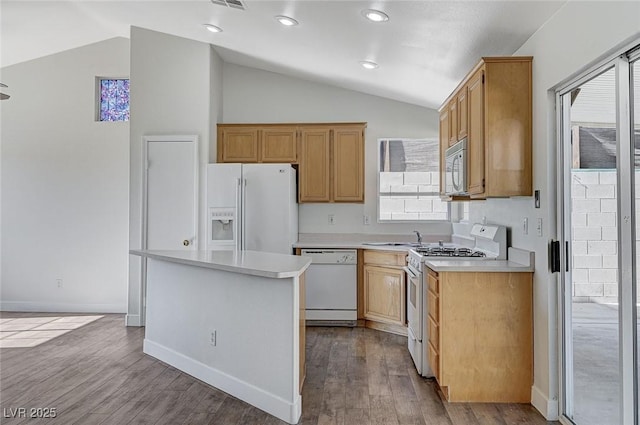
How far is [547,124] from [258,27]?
2.67 m

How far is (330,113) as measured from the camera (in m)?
5.38

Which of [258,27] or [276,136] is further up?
[258,27]

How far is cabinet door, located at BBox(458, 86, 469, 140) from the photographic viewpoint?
130 inches

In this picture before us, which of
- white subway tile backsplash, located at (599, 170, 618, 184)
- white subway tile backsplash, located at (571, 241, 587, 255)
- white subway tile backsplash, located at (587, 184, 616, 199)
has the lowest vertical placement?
white subway tile backsplash, located at (571, 241, 587, 255)

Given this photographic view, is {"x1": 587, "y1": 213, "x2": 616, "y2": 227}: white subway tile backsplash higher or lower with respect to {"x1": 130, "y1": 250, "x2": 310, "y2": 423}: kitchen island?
higher

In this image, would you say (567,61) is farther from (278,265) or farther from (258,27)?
(258,27)

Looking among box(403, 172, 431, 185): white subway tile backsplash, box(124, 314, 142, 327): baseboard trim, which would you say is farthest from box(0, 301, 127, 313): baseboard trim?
box(403, 172, 431, 185): white subway tile backsplash

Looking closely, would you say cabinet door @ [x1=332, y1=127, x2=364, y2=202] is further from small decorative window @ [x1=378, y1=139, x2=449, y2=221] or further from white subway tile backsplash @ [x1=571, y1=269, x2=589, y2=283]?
white subway tile backsplash @ [x1=571, y1=269, x2=589, y2=283]

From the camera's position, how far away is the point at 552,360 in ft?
8.64

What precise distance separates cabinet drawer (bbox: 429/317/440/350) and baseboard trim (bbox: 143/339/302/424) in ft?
3.32

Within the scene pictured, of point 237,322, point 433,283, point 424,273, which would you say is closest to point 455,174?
point 424,273

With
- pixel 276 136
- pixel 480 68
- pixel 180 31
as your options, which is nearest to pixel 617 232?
pixel 480 68

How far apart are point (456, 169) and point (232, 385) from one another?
236cm

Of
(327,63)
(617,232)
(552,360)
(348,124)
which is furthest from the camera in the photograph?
(348,124)
